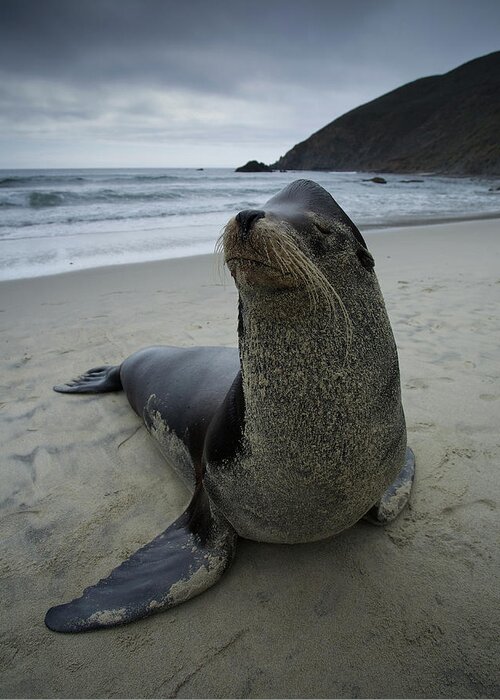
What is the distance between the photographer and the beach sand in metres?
1.67

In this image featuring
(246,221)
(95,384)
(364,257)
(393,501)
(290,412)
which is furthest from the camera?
(95,384)

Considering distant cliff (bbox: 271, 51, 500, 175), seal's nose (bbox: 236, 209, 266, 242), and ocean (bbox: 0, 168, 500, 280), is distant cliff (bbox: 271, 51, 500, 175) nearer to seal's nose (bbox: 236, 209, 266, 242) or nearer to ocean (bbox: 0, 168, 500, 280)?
ocean (bbox: 0, 168, 500, 280)

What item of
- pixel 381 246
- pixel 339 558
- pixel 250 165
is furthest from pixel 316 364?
pixel 250 165

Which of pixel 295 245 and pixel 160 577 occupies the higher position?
pixel 295 245

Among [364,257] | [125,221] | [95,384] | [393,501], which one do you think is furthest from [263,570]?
[125,221]

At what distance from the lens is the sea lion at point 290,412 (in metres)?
1.64

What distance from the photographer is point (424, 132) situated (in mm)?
73062

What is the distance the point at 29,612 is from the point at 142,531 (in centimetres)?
58

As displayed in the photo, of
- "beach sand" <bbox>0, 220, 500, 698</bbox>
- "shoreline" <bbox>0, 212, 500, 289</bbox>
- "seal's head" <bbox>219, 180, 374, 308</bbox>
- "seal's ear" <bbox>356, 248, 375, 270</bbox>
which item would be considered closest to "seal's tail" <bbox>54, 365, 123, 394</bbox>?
"beach sand" <bbox>0, 220, 500, 698</bbox>

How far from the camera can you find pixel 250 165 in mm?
83938

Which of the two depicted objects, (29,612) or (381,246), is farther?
(381,246)

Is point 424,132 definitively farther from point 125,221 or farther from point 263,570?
point 263,570

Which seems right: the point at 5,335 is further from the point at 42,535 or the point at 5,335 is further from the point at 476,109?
the point at 476,109

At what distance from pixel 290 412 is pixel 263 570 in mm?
797
